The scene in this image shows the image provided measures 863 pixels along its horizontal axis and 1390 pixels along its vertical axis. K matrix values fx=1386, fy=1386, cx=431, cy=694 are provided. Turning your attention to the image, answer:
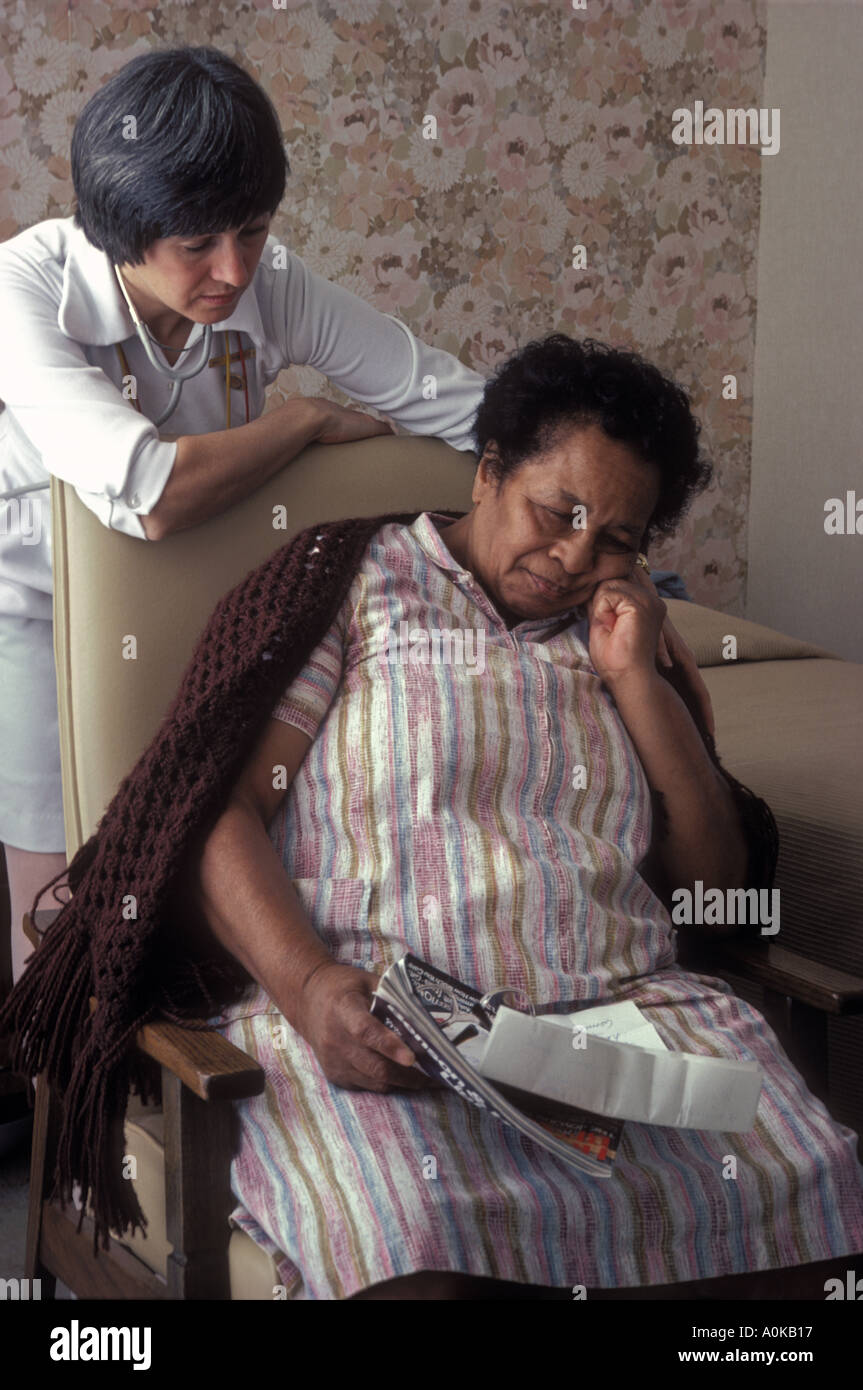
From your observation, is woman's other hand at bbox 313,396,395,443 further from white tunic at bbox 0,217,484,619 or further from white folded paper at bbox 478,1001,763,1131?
white folded paper at bbox 478,1001,763,1131

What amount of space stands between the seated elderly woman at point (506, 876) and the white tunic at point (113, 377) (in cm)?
23

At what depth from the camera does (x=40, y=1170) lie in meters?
1.34

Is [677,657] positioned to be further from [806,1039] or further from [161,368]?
[161,368]

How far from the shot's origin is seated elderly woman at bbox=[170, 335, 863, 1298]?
1008mm

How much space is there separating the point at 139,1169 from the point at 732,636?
1793mm

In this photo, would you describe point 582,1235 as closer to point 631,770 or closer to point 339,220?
point 631,770

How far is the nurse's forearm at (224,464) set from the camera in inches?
52.8

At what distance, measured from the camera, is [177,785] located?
1162mm

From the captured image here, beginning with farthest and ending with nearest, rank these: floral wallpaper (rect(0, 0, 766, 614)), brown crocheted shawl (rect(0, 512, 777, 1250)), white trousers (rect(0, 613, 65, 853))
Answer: floral wallpaper (rect(0, 0, 766, 614)) → white trousers (rect(0, 613, 65, 853)) → brown crocheted shawl (rect(0, 512, 777, 1250))

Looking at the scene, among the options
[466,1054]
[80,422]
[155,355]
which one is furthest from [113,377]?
[466,1054]

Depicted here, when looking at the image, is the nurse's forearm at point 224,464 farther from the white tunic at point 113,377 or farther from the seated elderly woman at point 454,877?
the seated elderly woman at point 454,877

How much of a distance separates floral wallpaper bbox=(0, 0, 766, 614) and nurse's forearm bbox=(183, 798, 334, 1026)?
168 cm

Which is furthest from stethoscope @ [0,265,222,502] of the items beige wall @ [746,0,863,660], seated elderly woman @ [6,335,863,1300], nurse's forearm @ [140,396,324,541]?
beige wall @ [746,0,863,660]
